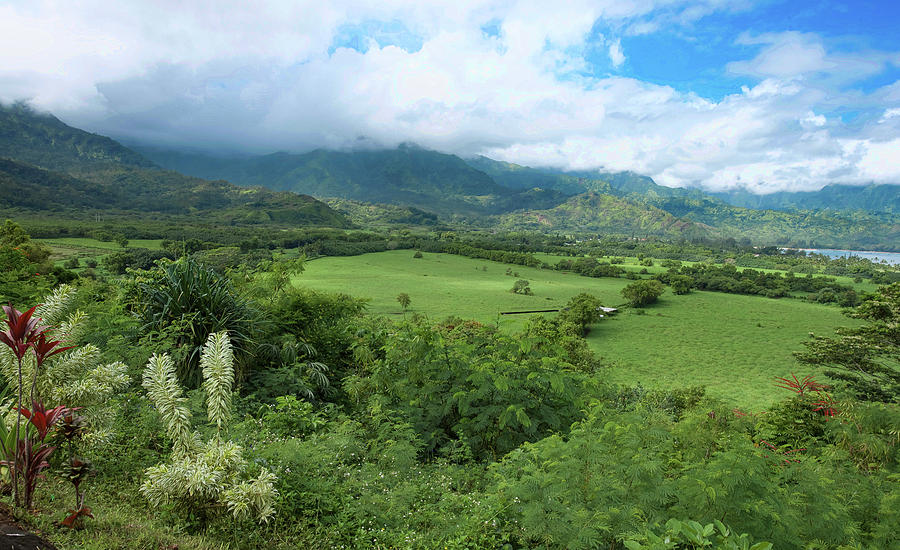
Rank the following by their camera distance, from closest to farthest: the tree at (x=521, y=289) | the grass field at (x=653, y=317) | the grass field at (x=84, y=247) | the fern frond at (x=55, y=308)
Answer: the fern frond at (x=55, y=308) < the grass field at (x=653, y=317) < the grass field at (x=84, y=247) < the tree at (x=521, y=289)

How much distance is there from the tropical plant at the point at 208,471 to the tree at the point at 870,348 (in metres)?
19.7

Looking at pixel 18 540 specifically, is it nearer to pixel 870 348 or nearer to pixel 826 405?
pixel 826 405

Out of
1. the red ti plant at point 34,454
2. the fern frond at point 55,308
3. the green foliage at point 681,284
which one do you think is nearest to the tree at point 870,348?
the red ti plant at point 34,454

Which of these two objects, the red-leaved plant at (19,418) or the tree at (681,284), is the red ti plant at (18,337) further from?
the tree at (681,284)

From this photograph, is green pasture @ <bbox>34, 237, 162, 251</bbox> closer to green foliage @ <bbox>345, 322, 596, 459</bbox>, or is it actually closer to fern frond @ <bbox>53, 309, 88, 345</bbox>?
green foliage @ <bbox>345, 322, 596, 459</bbox>

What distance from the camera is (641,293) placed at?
76688 mm

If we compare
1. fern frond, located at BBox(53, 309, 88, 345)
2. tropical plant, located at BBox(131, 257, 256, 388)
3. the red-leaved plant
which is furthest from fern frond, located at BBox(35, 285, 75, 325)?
tropical plant, located at BBox(131, 257, 256, 388)

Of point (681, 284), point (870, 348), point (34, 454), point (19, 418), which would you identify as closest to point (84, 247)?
point (34, 454)

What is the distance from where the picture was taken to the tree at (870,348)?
14117 millimetres

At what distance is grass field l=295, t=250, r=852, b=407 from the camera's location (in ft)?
152

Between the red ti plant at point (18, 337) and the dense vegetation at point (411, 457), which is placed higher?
the red ti plant at point (18, 337)

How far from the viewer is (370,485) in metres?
4.49

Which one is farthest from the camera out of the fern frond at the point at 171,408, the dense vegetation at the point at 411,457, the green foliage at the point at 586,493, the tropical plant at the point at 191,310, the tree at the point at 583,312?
the tree at the point at 583,312

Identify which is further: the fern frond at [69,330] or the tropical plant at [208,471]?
the fern frond at [69,330]
